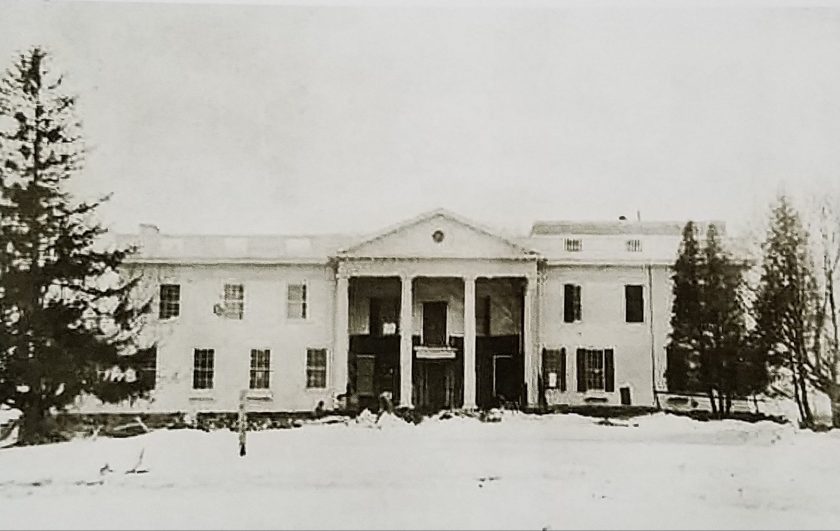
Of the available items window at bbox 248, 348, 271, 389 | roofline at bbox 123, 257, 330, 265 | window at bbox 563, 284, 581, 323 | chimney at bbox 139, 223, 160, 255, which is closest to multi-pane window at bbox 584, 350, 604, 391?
window at bbox 563, 284, 581, 323

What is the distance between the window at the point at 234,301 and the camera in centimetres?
282

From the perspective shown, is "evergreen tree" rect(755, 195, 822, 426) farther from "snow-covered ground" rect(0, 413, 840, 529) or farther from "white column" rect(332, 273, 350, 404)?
"white column" rect(332, 273, 350, 404)

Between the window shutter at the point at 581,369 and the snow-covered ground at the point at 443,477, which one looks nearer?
the snow-covered ground at the point at 443,477

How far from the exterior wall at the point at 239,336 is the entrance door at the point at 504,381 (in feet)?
1.53

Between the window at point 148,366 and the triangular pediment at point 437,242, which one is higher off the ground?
the triangular pediment at point 437,242

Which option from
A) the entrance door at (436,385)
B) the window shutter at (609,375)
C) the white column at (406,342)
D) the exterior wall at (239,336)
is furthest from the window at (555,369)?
the exterior wall at (239,336)

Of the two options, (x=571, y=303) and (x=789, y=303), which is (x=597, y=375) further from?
(x=789, y=303)

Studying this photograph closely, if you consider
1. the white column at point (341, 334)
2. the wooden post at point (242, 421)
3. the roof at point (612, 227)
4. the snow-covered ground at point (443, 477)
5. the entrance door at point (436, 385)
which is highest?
the roof at point (612, 227)

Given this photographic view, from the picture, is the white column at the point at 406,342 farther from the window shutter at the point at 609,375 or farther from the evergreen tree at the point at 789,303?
the evergreen tree at the point at 789,303

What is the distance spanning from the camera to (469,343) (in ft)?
9.15

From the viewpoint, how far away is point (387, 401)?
2.79m

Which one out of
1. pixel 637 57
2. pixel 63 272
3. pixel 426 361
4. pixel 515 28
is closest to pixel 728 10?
pixel 637 57

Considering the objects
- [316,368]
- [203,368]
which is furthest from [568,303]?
[203,368]

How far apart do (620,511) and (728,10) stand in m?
1.51
